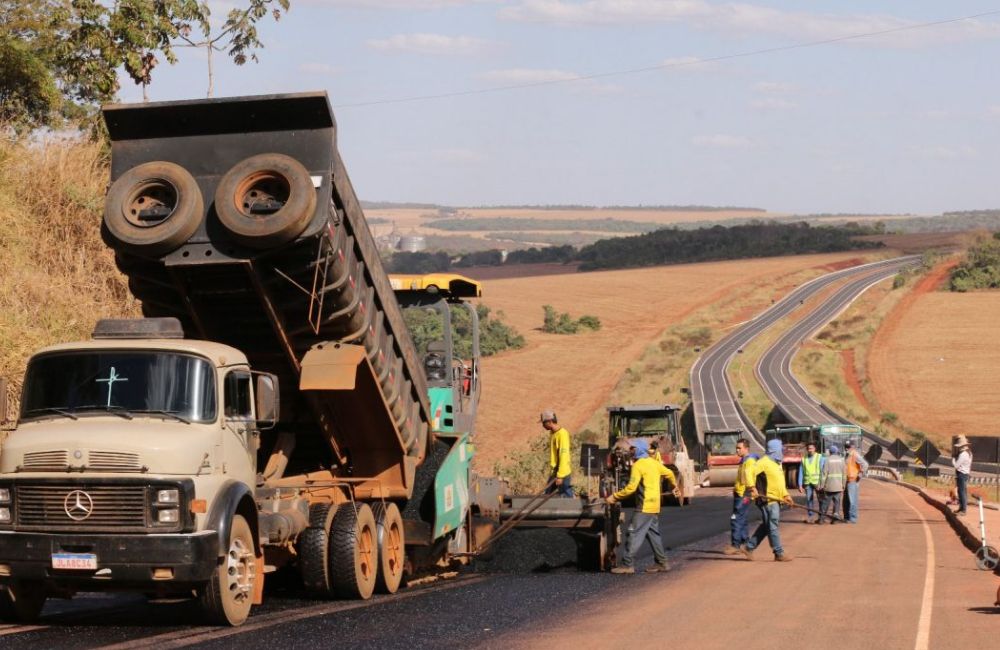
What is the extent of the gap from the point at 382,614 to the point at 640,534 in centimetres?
514

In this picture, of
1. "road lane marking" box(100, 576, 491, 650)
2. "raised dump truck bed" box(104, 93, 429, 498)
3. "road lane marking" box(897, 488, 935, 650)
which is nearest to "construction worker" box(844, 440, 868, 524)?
"road lane marking" box(897, 488, 935, 650)

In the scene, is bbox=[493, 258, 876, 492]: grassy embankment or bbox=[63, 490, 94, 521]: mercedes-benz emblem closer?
bbox=[63, 490, 94, 521]: mercedes-benz emblem

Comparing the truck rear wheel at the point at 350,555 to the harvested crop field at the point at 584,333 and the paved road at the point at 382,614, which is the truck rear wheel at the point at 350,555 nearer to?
the paved road at the point at 382,614

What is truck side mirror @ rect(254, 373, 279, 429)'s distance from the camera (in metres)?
11.6

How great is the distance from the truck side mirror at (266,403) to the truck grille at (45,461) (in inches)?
70.4

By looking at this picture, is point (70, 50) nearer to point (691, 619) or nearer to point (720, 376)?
point (691, 619)

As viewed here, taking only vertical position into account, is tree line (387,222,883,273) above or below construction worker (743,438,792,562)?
above

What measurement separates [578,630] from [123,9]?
73.3 ft

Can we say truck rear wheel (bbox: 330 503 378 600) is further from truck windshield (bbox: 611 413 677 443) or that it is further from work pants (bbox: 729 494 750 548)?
truck windshield (bbox: 611 413 677 443)

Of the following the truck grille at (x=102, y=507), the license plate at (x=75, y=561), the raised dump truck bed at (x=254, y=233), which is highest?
the raised dump truck bed at (x=254, y=233)

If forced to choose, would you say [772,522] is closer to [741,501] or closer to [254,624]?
[741,501]

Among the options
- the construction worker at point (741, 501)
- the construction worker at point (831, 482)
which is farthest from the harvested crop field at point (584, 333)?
the construction worker at point (741, 501)

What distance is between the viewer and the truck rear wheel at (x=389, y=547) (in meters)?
13.3

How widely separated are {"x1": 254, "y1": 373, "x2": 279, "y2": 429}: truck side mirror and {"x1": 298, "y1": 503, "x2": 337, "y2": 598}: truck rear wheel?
1.35 metres
